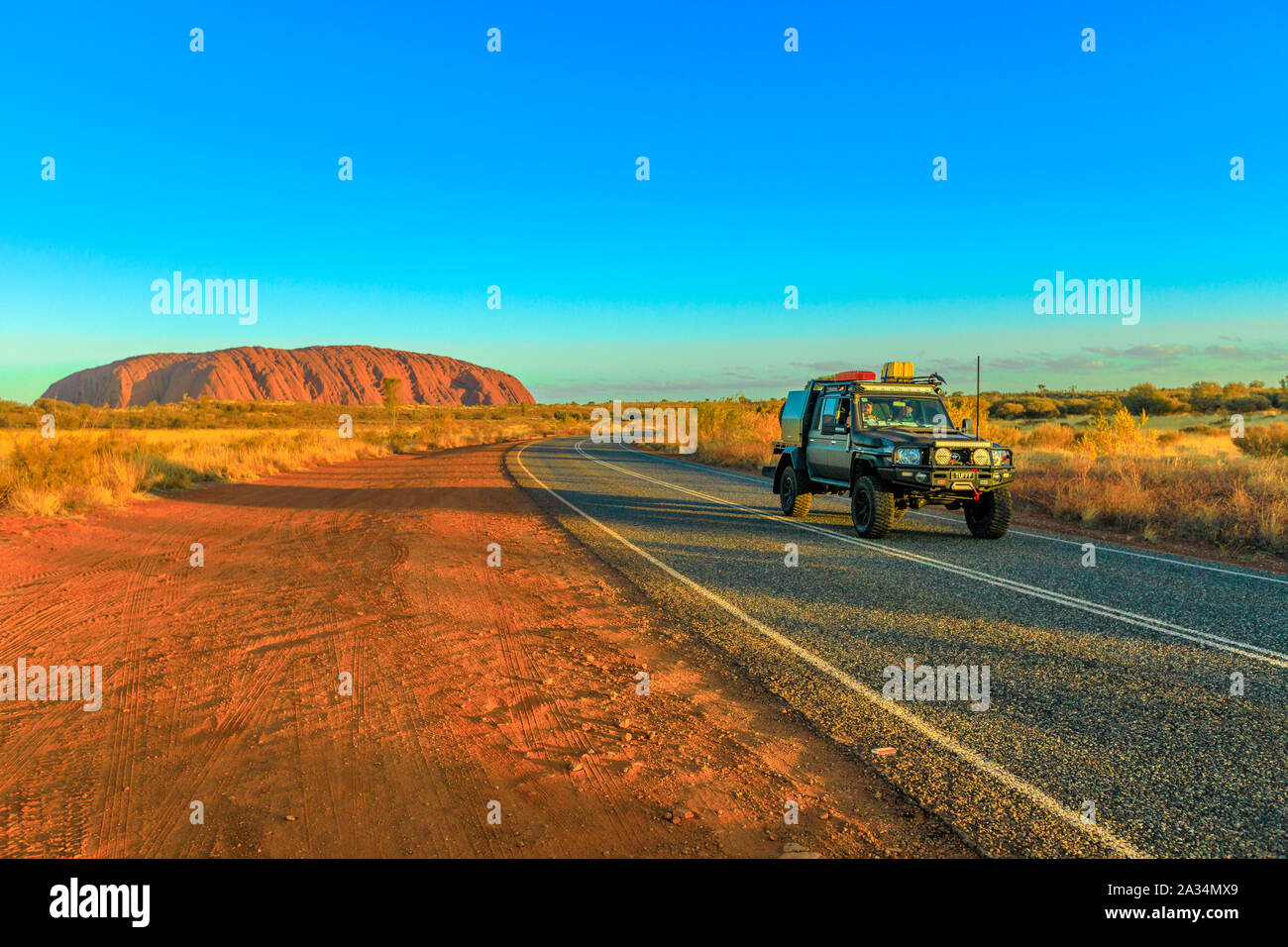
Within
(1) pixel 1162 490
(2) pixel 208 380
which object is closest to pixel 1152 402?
(1) pixel 1162 490

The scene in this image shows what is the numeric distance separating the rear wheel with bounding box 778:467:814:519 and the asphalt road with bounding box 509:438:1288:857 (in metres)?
2.53

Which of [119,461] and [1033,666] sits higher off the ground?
[119,461]

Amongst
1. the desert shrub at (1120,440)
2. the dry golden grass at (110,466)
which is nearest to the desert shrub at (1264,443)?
the desert shrub at (1120,440)

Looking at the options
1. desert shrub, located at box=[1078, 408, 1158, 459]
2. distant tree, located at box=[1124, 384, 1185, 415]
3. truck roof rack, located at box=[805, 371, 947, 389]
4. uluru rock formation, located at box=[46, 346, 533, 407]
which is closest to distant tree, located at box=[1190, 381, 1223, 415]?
distant tree, located at box=[1124, 384, 1185, 415]

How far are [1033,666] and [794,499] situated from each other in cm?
906

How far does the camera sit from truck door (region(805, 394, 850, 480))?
1296 centimetres

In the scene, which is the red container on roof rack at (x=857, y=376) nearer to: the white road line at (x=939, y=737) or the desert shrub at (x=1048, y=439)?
the white road line at (x=939, y=737)

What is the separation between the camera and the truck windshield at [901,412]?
12.9 metres

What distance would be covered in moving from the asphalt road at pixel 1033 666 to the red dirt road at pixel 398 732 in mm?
444

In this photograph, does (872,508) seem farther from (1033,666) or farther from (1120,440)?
(1120,440)

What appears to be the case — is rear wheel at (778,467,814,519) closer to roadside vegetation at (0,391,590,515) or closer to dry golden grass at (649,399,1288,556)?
dry golden grass at (649,399,1288,556)

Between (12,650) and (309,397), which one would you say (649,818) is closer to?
(12,650)

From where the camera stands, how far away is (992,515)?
11.6m
